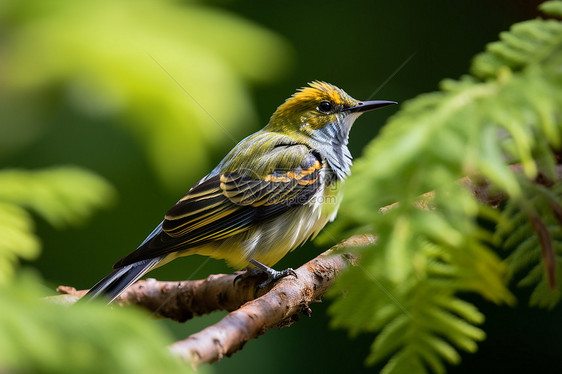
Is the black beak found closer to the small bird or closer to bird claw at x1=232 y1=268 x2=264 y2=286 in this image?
the small bird

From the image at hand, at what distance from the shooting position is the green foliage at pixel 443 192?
0.55 m

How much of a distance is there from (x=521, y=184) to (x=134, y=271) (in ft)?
6.30

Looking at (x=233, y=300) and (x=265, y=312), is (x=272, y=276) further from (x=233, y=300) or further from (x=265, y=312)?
A: (x=265, y=312)

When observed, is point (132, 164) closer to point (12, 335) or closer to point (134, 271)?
point (134, 271)

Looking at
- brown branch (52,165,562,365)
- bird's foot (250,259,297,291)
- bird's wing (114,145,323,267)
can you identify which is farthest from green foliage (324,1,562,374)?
Answer: bird's wing (114,145,323,267)

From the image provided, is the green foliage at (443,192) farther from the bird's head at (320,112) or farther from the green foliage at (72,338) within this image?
the bird's head at (320,112)

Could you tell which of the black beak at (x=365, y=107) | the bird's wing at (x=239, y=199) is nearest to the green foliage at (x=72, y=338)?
the bird's wing at (x=239, y=199)

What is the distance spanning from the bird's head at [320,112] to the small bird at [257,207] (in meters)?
0.09

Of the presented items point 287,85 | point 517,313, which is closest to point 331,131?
point 287,85

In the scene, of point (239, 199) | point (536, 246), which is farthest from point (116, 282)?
point (536, 246)

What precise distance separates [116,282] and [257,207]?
2.54 ft

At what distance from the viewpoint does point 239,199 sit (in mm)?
2877

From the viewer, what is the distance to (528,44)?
70 cm

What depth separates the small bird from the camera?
2.69 metres
